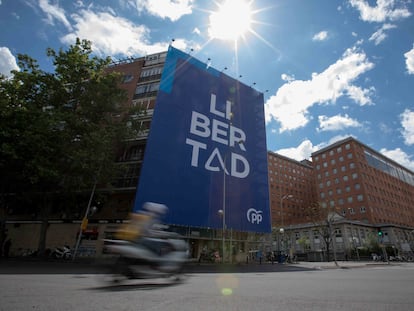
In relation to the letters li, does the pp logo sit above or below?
below

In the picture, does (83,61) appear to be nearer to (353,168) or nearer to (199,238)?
(199,238)

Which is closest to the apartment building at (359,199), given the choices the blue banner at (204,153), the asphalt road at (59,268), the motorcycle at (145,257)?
the blue banner at (204,153)

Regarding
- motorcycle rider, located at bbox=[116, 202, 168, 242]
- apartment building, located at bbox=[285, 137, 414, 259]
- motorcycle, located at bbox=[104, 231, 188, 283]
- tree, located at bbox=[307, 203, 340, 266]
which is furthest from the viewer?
apartment building, located at bbox=[285, 137, 414, 259]

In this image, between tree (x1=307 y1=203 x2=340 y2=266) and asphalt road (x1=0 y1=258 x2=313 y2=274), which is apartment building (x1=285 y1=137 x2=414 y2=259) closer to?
tree (x1=307 y1=203 x2=340 y2=266)

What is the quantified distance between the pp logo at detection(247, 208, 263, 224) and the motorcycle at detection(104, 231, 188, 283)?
20.1m

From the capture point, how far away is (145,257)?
18.5ft

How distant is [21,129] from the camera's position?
1608 centimetres

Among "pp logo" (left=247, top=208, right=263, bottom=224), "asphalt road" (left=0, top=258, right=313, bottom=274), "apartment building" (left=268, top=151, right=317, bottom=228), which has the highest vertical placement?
"apartment building" (left=268, top=151, right=317, bottom=228)

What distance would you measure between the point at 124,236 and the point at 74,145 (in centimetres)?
1549

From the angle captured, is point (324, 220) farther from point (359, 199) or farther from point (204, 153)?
point (204, 153)

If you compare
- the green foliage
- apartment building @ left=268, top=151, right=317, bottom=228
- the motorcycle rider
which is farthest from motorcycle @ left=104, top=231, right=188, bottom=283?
apartment building @ left=268, top=151, right=317, bottom=228

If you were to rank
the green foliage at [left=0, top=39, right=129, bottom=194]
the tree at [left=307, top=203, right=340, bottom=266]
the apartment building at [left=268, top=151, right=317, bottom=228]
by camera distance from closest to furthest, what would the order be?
1. the green foliage at [left=0, top=39, right=129, bottom=194]
2. the tree at [left=307, top=203, right=340, bottom=266]
3. the apartment building at [left=268, top=151, right=317, bottom=228]

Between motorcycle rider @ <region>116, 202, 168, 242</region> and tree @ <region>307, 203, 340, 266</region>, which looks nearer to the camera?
motorcycle rider @ <region>116, 202, 168, 242</region>

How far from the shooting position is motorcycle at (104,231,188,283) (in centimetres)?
545
